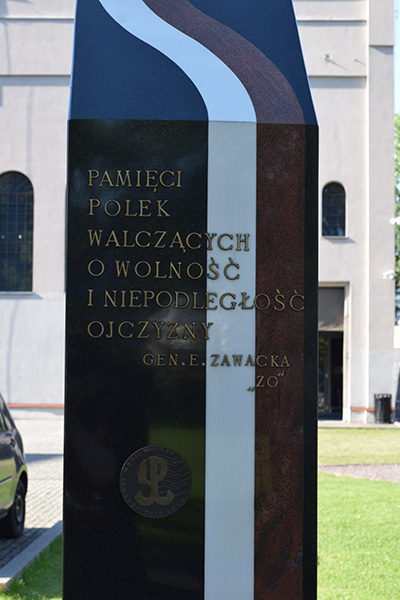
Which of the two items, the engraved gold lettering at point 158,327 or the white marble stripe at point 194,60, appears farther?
the white marble stripe at point 194,60

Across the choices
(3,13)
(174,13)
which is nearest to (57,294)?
(3,13)

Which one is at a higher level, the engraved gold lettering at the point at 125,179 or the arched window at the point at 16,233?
the arched window at the point at 16,233

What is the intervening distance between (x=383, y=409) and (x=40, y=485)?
14.6m

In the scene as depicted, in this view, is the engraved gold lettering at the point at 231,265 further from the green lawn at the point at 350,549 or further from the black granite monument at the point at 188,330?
the green lawn at the point at 350,549

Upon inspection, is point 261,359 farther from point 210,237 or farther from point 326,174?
point 326,174

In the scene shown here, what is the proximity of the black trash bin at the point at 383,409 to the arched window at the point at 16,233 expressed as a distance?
1169cm

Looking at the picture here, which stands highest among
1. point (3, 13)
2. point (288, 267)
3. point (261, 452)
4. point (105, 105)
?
point (3, 13)

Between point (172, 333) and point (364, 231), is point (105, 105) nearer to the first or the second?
point (172, 333)

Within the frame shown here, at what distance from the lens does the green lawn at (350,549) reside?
6.88 meters

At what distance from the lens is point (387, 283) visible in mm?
24859

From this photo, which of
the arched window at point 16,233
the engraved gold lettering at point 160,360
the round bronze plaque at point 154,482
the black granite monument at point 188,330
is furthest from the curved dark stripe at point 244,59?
the arched window at point 16,233

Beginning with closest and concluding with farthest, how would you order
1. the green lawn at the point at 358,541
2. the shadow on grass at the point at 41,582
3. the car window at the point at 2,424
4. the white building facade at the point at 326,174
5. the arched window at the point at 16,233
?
the shadow on grass at the point at 41,582
the green lawn at the point at 358,541
the car window at the point at 2,424
the white building facade at the point at 326,174
the arched window at the point at 16,233

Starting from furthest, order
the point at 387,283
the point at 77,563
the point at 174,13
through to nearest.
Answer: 1. the point at 387,283
2. the point at 174,13
3. the point at 77,563

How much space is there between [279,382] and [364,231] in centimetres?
2099
